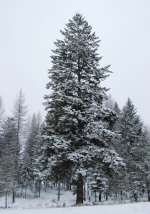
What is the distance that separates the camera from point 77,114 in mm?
13055

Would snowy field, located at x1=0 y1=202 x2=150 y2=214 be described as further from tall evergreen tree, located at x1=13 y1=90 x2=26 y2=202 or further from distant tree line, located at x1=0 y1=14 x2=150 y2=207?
tall evergreen tree, located at x1=13 y1=90 x2=26 y2=202

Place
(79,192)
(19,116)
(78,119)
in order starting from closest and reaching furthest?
1. (79,192)
2. (78,119)
3. (19,116)

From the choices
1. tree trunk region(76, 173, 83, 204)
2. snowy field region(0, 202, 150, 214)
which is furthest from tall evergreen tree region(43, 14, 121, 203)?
snowy field region(0, 202, 150, 214)

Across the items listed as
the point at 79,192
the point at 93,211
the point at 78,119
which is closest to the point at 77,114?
the point at 78,119

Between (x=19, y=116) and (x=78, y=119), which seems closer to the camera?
(x=78, y=119)

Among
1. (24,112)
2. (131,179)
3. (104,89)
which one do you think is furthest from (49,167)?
(24,112)

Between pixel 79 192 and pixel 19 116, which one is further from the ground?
pixel 19 116

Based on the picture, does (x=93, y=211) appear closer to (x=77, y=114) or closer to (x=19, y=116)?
(x=77, y=114)

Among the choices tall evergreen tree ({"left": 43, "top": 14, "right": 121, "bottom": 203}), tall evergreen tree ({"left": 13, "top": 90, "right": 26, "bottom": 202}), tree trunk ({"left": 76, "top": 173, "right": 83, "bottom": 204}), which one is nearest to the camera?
tree trunk ({"left": 76, "top": 173, "right": 83, "bottom": 204})

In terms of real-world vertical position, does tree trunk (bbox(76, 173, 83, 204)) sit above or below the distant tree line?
below

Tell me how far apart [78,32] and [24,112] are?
18.0 meters

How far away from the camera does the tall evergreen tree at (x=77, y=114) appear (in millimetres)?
12594

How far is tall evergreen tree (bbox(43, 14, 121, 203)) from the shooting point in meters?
12.6

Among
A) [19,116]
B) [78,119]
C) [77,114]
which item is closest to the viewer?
[77,114]
